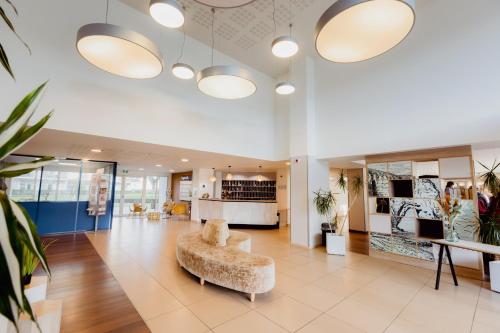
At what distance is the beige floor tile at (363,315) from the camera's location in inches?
109

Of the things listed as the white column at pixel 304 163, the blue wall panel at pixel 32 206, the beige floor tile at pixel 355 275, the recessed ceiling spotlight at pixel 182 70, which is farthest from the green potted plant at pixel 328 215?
the blue wall panel at pixel 32 206

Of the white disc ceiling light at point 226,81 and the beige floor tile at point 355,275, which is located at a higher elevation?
the white disc ceiling light at point 226,81

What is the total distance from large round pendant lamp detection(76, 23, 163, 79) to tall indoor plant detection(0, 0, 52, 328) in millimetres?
1616

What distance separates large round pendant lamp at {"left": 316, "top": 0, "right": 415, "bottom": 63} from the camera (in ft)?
6.15

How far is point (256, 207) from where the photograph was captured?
9.77m

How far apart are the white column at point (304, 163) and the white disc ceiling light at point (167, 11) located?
4730 millimetres

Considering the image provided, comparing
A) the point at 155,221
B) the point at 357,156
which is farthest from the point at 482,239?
the point at 155,221

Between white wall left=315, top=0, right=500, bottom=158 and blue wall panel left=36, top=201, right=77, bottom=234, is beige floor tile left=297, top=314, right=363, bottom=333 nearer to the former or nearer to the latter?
white wall left=315, top=0, right=500, bottom=158

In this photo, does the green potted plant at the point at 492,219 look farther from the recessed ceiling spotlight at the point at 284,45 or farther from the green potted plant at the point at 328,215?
the recessed ceiling spotlight at the point at 284,45

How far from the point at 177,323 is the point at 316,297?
210cm

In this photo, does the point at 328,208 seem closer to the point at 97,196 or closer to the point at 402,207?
the point at 402,207

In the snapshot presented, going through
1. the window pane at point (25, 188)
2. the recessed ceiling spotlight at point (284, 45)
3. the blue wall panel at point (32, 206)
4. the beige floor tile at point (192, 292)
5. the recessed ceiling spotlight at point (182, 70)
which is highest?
the recessed ceiling spotlight at point (182, 70)

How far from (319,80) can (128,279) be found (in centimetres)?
713

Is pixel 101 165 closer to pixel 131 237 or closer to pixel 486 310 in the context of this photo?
pixel 131 237
